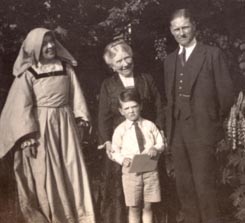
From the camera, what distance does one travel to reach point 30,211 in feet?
8.20

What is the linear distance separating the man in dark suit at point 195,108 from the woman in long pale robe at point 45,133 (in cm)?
52

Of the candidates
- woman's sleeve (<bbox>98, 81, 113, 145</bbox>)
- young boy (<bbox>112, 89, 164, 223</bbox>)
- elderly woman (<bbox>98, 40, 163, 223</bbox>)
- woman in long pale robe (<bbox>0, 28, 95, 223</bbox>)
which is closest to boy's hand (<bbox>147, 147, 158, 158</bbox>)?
young boy (<bbox>112, 89, 164, 223</bbox>)

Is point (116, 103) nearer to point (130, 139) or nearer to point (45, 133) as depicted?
→ point (130, 139)

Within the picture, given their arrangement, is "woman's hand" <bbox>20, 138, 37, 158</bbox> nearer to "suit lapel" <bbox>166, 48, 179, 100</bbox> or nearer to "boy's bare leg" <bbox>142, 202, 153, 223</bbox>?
"boy's bare leg" <bbox>142, 202, 153, 223</bbox>

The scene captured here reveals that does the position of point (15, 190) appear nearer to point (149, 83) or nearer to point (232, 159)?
point (149, 83)

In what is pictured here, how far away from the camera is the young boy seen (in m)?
2.54

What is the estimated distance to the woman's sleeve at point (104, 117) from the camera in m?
2.61

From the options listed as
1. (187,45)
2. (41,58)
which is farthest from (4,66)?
(187,45)

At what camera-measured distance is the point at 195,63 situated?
262 centimetres

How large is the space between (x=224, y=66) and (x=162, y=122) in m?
0.47

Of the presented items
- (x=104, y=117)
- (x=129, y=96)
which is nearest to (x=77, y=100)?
(x=104, y=117)

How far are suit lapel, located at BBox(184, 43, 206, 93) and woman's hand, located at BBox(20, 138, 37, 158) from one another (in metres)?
0.91

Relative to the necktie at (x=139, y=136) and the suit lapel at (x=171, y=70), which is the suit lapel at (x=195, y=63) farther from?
the necktie at (x=139, y=136)

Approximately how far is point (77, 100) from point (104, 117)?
0.59 ft
